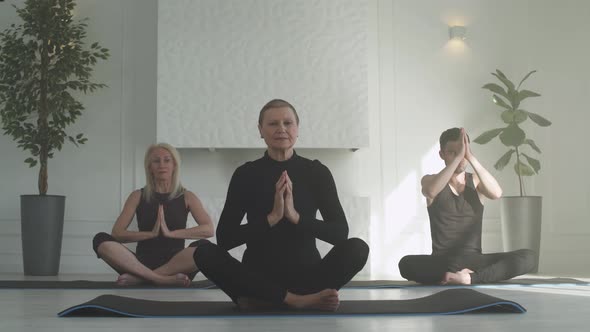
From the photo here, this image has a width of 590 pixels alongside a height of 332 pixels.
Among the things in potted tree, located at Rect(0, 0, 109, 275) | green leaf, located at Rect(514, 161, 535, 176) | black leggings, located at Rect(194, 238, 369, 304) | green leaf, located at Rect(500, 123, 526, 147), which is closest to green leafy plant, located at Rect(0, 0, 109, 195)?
potted tree, located at Rect(0, 0, 109, 275)

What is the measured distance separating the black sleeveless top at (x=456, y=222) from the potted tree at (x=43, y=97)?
295 cm

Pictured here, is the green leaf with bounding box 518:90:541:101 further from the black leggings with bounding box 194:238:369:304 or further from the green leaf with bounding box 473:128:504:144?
the black leggings with bounding box 194:238:369:304

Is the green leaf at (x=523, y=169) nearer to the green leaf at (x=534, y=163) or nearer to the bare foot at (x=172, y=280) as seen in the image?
the green leaf at (x=534, y=163)

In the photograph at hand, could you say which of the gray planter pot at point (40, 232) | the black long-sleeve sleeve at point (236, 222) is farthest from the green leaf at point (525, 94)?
the black long-sleeve sleeve at point (236, 222)

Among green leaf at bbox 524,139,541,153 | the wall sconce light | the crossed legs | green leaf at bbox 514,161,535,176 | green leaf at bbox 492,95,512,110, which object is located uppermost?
the wall sconce light

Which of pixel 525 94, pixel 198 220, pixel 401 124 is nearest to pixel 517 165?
pixel 525 94

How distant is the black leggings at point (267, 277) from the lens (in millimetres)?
2488

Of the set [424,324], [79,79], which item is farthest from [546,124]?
[424,324]

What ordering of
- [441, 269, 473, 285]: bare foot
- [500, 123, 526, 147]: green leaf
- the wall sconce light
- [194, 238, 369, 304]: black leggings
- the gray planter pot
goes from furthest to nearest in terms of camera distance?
1. the wall sconce light
2. [500, 123, 526, 147]: green leaf
3. the gray planter pot
4. [441, 269, 473, 285]: bare foot
5. [194, 238, 369, 304]: black leggings

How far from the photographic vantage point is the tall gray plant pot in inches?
232

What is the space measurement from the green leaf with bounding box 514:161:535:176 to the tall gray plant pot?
216mm

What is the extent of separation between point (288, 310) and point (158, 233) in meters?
2.01

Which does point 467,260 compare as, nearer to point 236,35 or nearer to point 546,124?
point 546,124

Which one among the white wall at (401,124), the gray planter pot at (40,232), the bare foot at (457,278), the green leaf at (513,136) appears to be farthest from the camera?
the white wall at (401,124)
